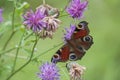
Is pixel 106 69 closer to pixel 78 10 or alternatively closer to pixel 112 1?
pixel 112 1

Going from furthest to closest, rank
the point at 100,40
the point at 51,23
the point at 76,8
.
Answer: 1. the point at 100,40
2. the point at 76,8
3. the point at 51,23

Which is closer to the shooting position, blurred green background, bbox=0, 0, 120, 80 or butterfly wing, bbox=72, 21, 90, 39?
butterfly wing, bbox=72, 21, 90, 39

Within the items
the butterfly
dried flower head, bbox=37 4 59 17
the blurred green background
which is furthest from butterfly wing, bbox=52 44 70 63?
the blurred green background

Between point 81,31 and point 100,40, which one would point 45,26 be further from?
point 100,40

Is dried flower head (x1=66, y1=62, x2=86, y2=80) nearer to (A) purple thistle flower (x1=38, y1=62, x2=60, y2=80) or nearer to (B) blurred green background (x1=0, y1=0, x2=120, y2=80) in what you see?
(A) purple thistle flower (x1=38, y1=62, x2=60, y2=80)

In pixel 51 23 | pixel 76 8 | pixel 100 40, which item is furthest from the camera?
pixel 100 40

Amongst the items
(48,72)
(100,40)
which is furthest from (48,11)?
(100,40)

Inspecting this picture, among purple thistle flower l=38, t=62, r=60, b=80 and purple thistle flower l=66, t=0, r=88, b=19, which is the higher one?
purple thistle flower l=66, t=0, r=88, b=19
